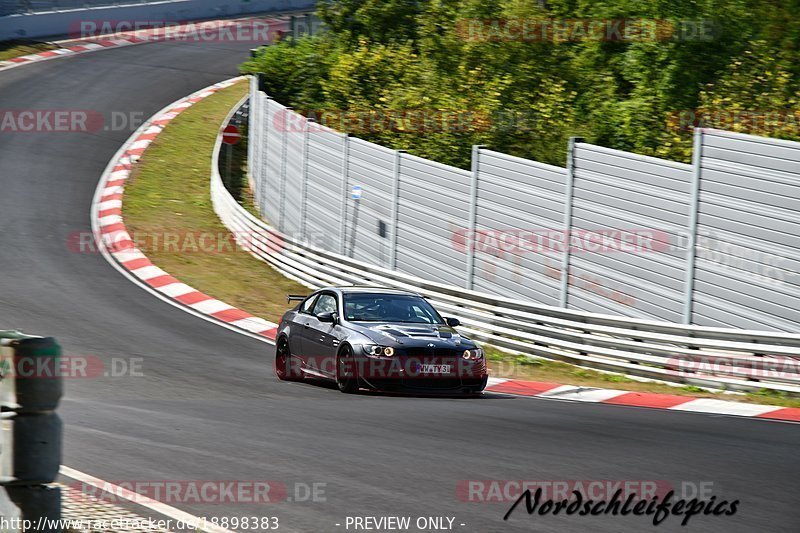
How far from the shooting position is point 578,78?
3014cm

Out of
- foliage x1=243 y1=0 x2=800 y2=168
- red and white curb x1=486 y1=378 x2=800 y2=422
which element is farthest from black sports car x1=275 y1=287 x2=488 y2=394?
foliage x1=243 y1=0 x2=800 y2=168

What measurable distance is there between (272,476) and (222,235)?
2077cm

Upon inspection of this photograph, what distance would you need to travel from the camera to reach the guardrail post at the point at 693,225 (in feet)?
48.9

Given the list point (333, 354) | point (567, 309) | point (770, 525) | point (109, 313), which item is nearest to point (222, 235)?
point (109, 313)

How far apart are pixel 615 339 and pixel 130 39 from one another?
130 ft

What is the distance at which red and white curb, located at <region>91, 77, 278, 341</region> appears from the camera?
2025 centimetres

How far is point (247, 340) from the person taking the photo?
60.0 feet

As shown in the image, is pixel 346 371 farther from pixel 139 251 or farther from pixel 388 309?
pixel 139 251

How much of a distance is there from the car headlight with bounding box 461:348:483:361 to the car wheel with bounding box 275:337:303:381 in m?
2.54

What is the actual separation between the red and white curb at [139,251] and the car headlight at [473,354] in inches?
245

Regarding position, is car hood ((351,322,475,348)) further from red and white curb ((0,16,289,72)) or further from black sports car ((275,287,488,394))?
red and white curb ((0,16,289,72))

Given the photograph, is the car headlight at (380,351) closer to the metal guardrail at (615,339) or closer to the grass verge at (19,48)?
the metal guardrail at (615,339)

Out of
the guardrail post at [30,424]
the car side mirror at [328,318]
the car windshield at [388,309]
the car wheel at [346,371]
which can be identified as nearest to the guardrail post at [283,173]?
the car windshield at [388,309]

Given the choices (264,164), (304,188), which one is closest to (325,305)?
(304,188)
